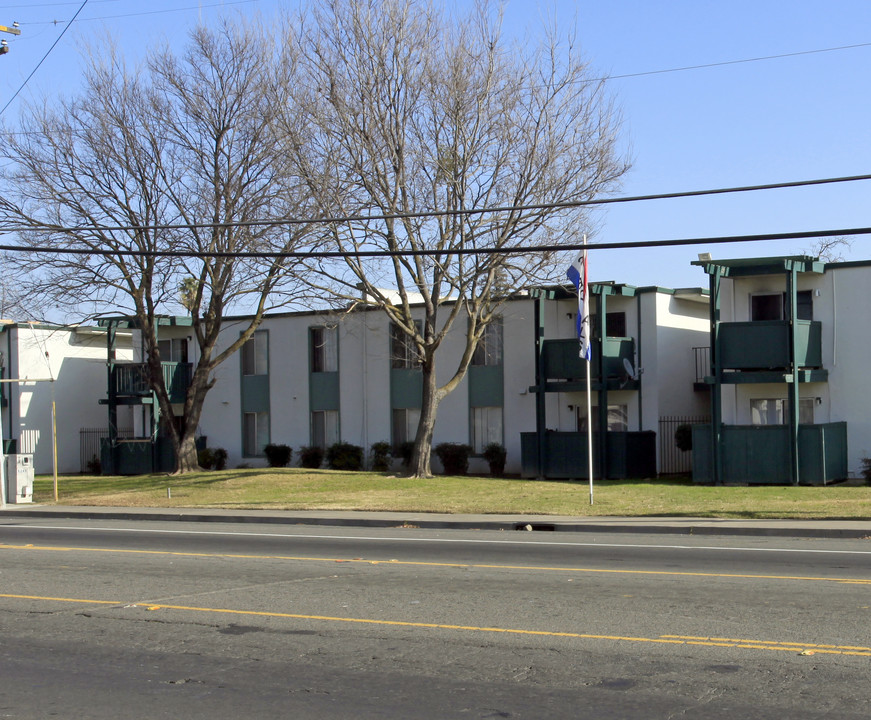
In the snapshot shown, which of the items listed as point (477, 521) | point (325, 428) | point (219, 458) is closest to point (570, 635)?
point (477, 521)

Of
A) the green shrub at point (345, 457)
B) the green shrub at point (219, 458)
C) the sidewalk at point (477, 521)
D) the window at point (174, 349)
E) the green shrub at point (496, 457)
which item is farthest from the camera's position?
Result: the window at point (174, 349)

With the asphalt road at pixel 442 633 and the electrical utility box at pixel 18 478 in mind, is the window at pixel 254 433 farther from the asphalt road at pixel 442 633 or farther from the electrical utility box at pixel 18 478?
the asphalt road at pixel 442 633

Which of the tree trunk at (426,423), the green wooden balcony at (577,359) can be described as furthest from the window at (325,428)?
the green wooden balcony at (577,359)

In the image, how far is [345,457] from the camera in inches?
1447

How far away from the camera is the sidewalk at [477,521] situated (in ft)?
57.7

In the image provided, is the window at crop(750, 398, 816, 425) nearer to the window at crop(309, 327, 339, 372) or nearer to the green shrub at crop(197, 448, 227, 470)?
the window at crop(309, 327, 339, 372)

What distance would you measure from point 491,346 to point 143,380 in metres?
14.0

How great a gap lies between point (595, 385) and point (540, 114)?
27.5 ft

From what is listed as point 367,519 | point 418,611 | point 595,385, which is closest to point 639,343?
point 595,385

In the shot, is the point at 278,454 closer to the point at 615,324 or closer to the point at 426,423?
the point at 426,423

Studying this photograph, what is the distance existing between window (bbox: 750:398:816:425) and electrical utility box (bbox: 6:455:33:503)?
20.2 m

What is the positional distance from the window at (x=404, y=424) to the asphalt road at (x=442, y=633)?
21.4 m

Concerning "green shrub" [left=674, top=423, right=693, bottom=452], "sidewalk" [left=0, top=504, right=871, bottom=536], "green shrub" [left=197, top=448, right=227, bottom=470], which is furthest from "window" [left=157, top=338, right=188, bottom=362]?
"green shrub" [left=674, top=423, right=693, bottom=452]

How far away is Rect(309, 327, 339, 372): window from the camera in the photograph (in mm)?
38344
